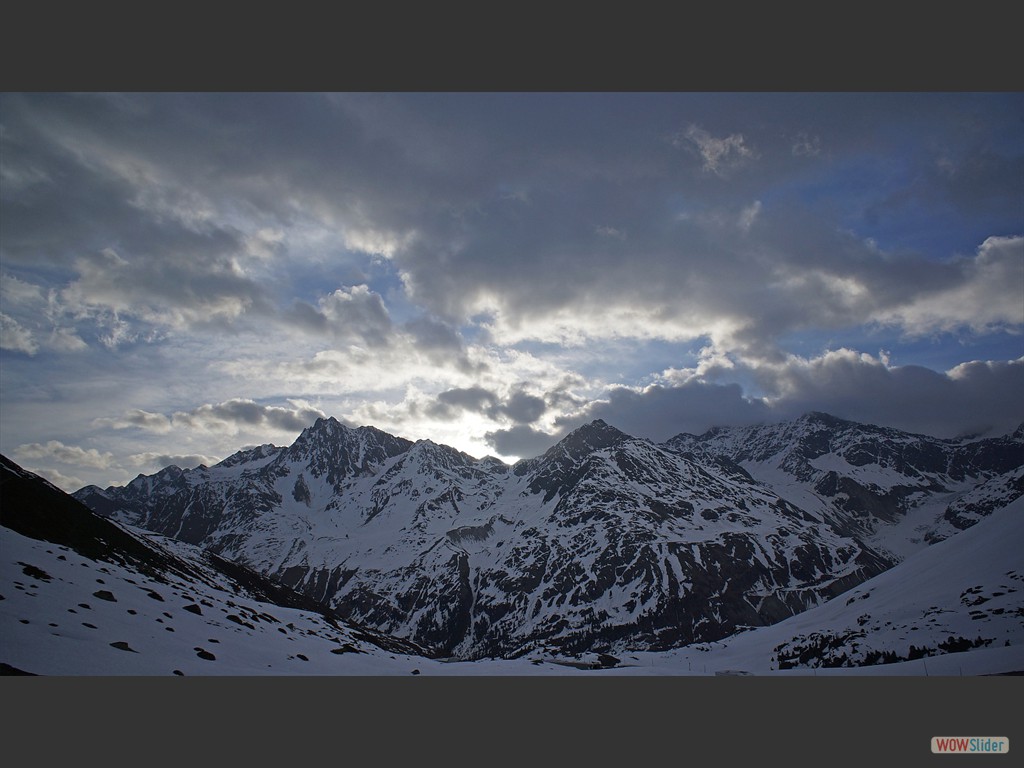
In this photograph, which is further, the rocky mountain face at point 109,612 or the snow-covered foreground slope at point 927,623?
the snow-covered foreground slope at point 927,623

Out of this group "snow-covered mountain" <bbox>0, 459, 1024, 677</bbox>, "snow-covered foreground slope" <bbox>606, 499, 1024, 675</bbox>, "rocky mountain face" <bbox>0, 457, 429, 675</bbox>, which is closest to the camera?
"rocky mountain face" <bbox>0, 457, 429, 675</bbox>

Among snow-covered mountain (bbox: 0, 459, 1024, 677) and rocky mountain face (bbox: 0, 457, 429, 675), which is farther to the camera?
snow-covered mountain (bbox: 0, 459, 1024, 677)

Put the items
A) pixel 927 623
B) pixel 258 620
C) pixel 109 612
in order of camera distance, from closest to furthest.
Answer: pixel 109 612, pixel 258 620, pixel 927 623

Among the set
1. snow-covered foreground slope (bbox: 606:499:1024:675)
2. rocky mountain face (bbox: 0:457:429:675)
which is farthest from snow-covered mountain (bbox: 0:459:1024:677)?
snow-covered foreground slope (bbox: 606:499:1024:675)

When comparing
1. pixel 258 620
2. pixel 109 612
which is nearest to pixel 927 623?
pixel 258 620

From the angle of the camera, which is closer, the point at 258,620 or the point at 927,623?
the point at 258,620

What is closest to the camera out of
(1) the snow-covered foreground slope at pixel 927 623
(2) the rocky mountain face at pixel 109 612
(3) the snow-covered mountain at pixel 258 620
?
(2) the rocky mountain face at pixel 109 612

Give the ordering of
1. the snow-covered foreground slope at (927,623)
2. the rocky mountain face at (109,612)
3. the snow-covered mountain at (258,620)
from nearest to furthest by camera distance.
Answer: the rocky mountain face at (109,612)
the snow-covered mountain at (258,620)
the snow-covered foreground slope at (927,623)

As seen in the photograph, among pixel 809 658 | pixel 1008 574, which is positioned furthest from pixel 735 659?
pixel 1008 574

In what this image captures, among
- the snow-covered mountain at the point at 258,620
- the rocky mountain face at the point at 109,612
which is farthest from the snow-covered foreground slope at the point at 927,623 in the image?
the rocky mountain face at the point at 109,612

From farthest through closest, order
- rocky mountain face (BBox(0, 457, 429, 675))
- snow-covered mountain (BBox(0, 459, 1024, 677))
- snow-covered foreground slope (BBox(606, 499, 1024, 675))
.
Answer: snow-covered foreground slope (BBox(606, 499, 1024, 675)) < snow-covered mountain (BBox(0, 459, 1024, 677)) < rocky mountain face (BBox(0, 457, 429, 675))

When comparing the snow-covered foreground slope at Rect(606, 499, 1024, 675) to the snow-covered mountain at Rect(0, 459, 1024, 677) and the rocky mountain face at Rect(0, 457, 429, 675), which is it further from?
the rocky mountain face at Rect(0, 457, 429, 675)

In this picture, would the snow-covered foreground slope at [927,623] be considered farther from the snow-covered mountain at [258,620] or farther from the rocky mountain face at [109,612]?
the rocky mountain face at [109,612]

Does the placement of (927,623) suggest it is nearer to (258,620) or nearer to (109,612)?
(258,620)
